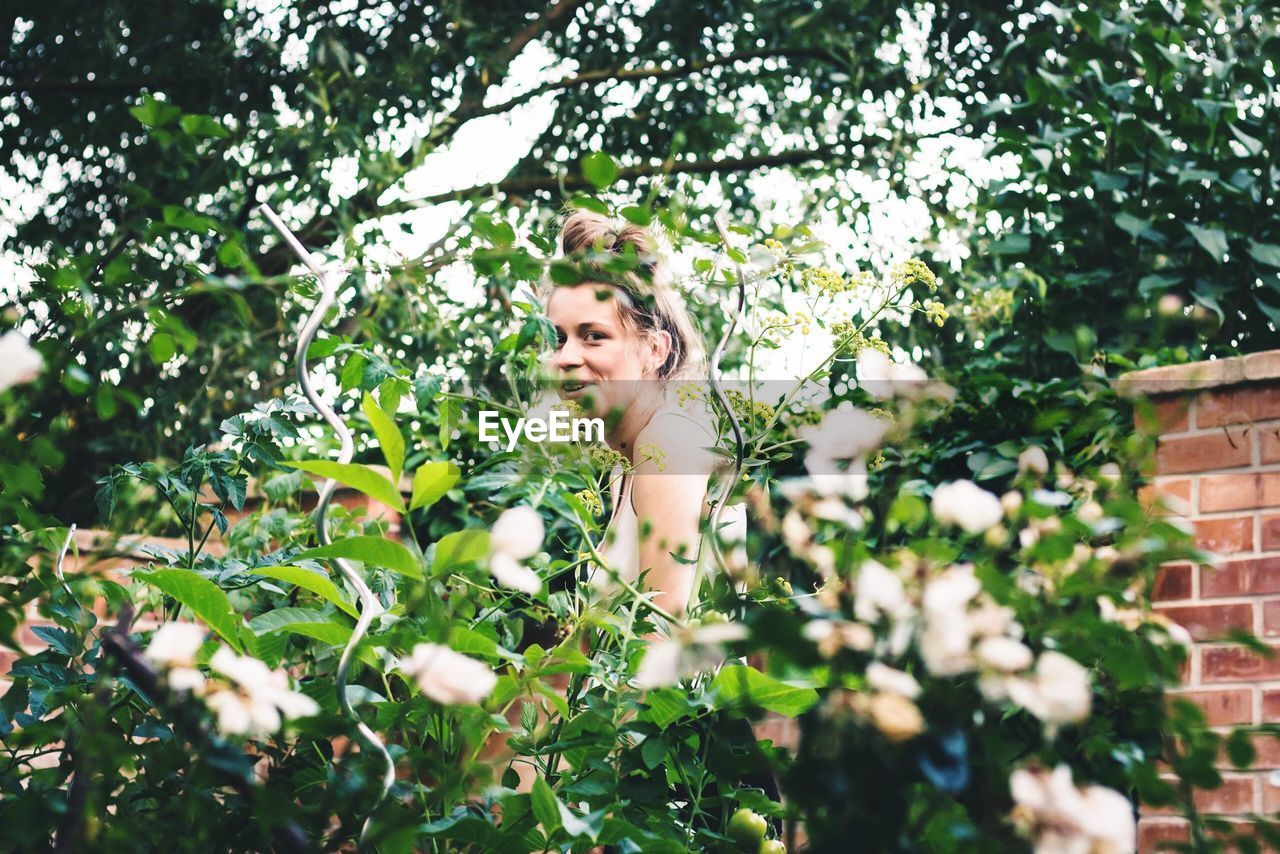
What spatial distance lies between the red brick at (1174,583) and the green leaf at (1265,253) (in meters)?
0.90

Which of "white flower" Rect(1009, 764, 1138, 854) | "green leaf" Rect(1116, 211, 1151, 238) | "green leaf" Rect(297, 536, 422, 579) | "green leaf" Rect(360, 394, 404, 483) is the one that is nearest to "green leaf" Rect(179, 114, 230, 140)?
"green leaf" Rect(360, 394, 404, 483)

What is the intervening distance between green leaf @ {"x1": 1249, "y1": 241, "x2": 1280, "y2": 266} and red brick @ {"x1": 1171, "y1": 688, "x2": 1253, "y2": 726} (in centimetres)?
108

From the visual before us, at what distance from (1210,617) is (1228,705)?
0.15 metres

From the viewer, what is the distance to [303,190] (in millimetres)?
3994

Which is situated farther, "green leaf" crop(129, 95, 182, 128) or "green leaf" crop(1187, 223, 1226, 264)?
"green leaf" crop(1187, 223, 1226, 264)

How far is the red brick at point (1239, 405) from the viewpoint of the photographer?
6.02ft

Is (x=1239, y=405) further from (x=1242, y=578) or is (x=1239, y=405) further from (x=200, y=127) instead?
(x=200, y=127)

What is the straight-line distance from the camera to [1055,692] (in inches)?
20.9

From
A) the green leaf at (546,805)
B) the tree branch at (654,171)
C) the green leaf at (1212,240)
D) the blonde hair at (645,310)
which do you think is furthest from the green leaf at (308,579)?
the tree branch at (654,171)

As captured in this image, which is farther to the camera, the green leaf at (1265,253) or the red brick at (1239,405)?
the green leaf at (1265,253)

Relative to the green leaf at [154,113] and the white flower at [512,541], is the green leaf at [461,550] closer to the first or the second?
the white flower at [512,541]

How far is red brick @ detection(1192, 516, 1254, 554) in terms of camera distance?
1.83 m

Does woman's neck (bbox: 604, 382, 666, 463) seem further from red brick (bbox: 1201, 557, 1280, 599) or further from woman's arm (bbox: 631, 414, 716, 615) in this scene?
red brick (bbox: 1201, 557, 1280, 599)

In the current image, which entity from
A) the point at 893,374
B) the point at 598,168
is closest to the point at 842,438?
the point at 893,374
